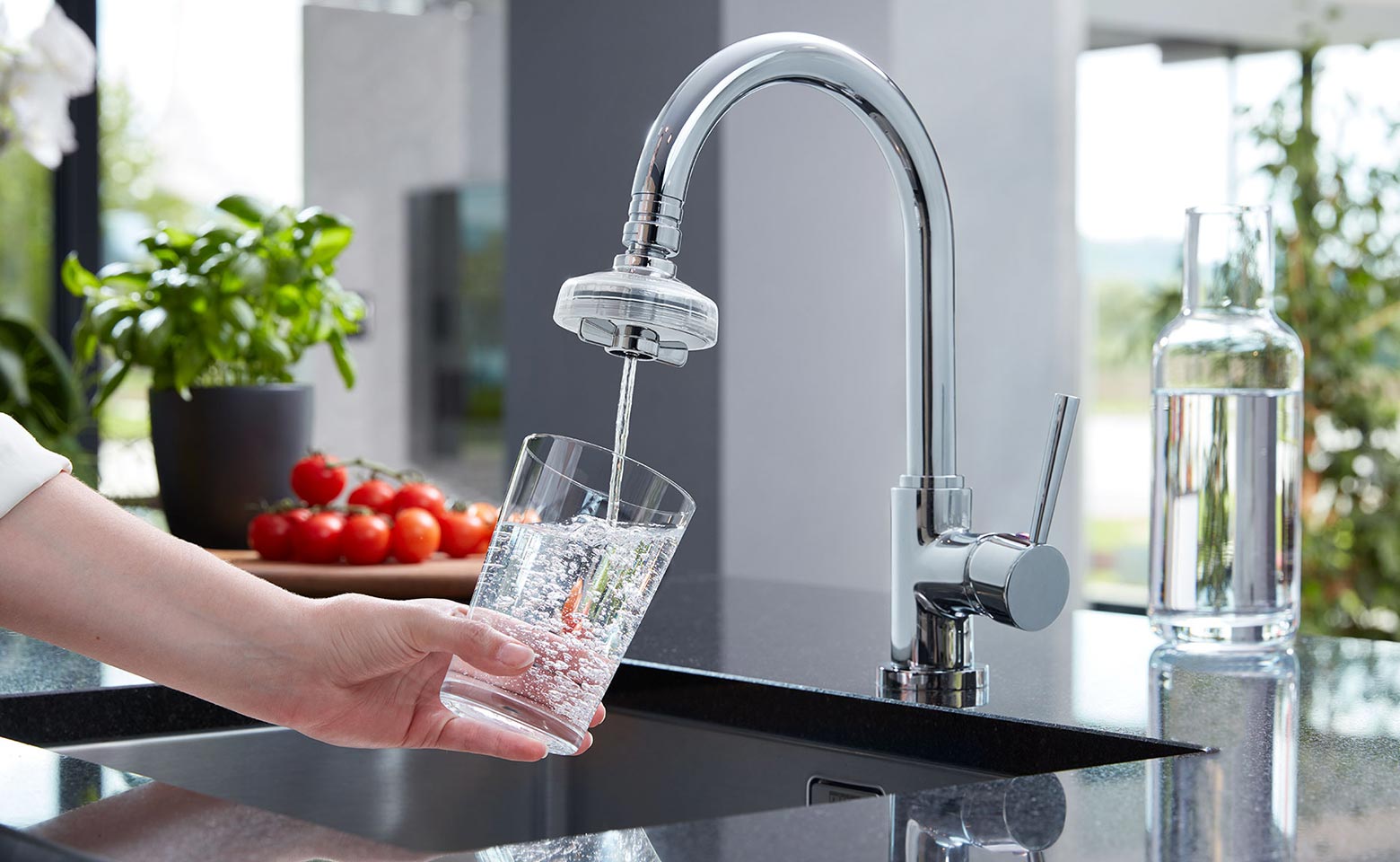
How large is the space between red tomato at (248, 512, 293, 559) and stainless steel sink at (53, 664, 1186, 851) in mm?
337

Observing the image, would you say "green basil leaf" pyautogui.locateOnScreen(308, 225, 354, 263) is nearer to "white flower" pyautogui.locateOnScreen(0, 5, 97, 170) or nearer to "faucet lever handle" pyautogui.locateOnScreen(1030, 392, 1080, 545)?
"white flower" pyautogui.locateOnScreen(0, 5, 97, 170)

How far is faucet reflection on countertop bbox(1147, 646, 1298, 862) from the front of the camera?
65 centimetres

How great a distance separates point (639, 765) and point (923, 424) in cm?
36

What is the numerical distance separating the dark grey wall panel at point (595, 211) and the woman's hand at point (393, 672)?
150 cm

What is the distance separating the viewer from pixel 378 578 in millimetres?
1398

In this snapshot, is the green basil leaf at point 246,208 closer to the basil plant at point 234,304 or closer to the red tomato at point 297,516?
the basil plant at point 234,304

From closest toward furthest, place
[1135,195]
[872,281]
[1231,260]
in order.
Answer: [1231,260] → [872,281] → [1135,195]

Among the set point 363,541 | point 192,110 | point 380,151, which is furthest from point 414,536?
point 192,110

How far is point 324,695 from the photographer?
904 mm

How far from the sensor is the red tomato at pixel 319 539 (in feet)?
4.75

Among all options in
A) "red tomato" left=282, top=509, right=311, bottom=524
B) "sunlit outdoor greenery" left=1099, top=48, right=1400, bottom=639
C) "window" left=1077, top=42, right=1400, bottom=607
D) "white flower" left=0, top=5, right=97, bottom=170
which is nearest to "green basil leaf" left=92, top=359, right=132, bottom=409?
"white flower" left=0, top=5, right=97, bottom=170

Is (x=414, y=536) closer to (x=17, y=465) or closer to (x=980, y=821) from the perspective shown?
(x=17, y=465)

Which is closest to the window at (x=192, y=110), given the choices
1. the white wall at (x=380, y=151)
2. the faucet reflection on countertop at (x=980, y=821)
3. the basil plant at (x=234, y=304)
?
the white wall at (x=380, y=151)

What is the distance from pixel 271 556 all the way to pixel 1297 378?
94cm
